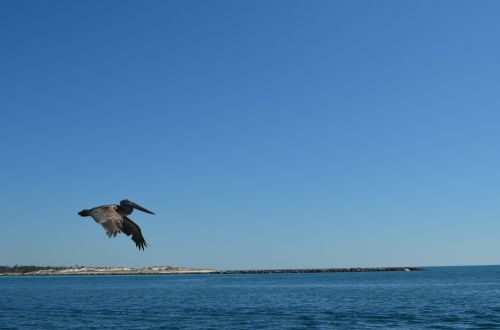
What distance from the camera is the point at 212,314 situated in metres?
56.1

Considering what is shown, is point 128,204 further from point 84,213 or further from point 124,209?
point 84,213

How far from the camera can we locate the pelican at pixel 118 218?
33.3 ft

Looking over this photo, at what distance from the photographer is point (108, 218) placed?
34.0 feet

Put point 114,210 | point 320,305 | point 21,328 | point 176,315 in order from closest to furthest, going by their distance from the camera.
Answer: point 114,210 → point 21,328 → point 176,315 → point 320,305

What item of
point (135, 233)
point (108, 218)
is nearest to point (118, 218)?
point (108, 218)

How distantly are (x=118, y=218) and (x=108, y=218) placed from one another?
234 millimetres

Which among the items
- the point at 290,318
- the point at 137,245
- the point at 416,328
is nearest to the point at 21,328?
the point at 290,318

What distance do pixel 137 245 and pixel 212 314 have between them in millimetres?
46779

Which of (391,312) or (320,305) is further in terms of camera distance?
(320,305)

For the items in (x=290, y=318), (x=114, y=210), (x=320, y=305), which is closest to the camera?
(x=114, y=210)

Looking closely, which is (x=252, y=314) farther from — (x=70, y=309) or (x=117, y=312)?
(x=70, y=309)

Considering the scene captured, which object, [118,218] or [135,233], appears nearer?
[118,218]

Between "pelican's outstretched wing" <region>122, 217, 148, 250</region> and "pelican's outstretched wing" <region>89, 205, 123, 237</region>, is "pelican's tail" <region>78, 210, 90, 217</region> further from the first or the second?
"pelican's outstretched wing" <region>122, 217, 148, 250</region>

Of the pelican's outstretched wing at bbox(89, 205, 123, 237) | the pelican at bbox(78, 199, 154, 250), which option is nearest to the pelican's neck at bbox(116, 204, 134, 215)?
the pelican at bbox(78, 199, 154, 250)
